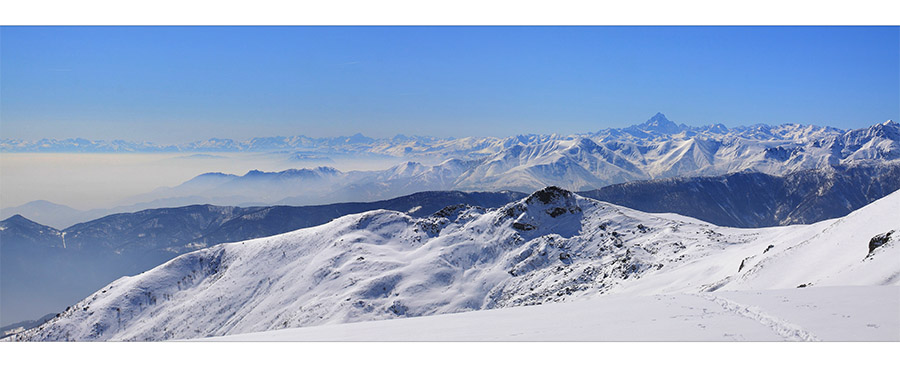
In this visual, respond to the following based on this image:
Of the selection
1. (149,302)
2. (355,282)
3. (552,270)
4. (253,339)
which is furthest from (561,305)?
(149,302)

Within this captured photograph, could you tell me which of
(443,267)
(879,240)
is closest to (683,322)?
(879,240)

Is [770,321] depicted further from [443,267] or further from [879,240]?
[443,267]

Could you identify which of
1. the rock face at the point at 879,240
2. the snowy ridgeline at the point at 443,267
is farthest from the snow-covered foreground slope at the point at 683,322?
the snowy ridgeline at the point at 443,267

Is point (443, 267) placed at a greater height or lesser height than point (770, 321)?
lesser

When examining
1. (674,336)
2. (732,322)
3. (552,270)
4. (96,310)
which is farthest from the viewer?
(96,310)

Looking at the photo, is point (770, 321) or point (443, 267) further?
Result: point (443, 267)

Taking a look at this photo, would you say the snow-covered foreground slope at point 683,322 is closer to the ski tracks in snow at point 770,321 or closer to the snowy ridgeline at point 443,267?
the ski tracks in snow at point 770,321

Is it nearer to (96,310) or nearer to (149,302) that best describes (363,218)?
(149,302)
